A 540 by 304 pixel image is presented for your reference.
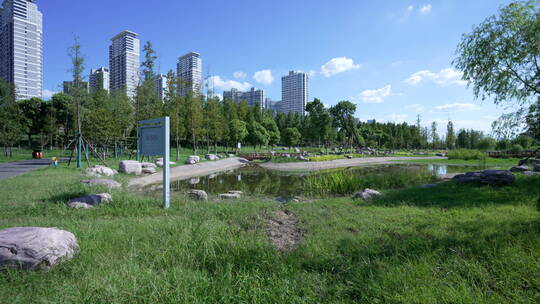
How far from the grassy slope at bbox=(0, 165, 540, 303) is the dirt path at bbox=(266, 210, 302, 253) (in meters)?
0.17

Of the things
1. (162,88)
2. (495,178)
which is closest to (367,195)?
(495,178)

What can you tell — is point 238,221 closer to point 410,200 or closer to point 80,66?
point 410,200

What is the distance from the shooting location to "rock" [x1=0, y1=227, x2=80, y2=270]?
99.5 inches

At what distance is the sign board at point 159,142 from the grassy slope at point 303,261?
1.36 metres

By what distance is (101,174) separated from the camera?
36.2 feet

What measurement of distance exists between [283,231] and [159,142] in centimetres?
370

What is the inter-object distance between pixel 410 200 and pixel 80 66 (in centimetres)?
1791

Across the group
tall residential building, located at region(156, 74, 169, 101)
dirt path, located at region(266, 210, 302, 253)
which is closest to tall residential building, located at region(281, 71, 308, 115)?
tall residential building, located at region(156, 74, 169, 101)

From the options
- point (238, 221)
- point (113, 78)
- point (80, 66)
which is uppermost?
point (113, 78)

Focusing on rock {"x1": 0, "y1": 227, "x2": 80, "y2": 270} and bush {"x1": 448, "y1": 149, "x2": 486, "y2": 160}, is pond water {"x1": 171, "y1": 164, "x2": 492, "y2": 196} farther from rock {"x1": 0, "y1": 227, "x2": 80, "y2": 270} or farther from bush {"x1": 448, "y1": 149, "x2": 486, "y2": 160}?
bush {"x1": 448, "y1": 149, "x2": 486, "y2": 160}

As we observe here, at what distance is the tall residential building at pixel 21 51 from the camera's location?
4641 centimetres

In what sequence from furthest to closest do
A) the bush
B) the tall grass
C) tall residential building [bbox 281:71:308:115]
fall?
tall residential building [bbox 281:71:308:115]
the bush
the tall grass

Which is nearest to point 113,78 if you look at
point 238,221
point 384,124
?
point 238,221

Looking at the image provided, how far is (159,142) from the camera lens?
233 inches
